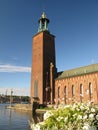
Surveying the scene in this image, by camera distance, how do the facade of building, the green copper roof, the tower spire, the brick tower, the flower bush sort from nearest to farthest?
1. the flower bush
2. the facade of building
3. the green copper roof
4. the brick tower
5. the tower spire

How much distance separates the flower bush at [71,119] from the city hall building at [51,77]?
4648 cm

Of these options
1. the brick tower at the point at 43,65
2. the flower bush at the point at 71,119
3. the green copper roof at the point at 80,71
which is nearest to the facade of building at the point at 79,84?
the green copper roof at the point at 80,71

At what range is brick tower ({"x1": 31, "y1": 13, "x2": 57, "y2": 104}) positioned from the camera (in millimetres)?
62219

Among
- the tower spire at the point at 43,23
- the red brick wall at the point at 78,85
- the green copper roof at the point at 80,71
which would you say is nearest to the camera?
the red brick wall at the point at 78,85

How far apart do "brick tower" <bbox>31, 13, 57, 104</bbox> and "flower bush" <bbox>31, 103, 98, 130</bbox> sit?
55.7 metres

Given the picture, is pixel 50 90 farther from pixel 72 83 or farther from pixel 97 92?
pixel 97 92

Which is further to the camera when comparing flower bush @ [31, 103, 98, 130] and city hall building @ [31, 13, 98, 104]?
city hall building @ [31, 13, 98, 104]

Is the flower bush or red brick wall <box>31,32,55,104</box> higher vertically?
red brick wall <box>31,32,55,104</box>

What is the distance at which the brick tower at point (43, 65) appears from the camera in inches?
2450

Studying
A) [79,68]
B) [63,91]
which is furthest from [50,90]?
[79,68]

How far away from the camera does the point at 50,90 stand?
6275 cm

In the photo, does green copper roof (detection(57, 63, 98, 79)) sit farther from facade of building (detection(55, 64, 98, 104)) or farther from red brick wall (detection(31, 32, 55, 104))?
red brick wall (detection(31, 32, 55, 104))

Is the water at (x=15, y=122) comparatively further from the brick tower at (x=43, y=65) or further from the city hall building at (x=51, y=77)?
the brick tower at (x=43, y=65)

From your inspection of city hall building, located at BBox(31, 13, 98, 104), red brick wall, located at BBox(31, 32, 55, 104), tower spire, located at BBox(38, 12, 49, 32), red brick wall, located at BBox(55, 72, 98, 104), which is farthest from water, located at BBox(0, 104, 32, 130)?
tower spire, located at BBox(38, 12, 49, 32)
